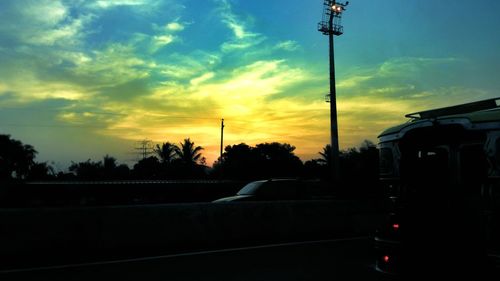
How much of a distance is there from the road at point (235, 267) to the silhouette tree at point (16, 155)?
2332 inches

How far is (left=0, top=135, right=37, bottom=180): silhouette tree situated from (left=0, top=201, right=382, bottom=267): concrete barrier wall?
2276 inches

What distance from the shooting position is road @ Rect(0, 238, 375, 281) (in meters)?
7.59

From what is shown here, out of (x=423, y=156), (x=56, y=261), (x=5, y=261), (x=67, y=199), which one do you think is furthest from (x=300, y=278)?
(x=67, y=199)

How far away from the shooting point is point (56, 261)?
28.9 feet

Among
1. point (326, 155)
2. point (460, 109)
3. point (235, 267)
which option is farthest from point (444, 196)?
point (326, 155)

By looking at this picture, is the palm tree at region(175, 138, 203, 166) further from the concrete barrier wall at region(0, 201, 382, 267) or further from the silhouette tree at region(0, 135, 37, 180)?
the concrete barrier wall at region(0, 201, 382, 267)

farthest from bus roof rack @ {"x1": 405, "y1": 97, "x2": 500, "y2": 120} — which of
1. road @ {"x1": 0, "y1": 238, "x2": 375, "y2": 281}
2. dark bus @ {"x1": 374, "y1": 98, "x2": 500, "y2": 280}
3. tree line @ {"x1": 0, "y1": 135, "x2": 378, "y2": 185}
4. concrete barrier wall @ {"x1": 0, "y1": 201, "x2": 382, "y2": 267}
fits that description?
tree line @ {"x1": 0, "y1": 135, "x2": 378, "y2": 185}

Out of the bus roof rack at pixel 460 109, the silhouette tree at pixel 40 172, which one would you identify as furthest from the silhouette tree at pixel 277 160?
the bus roof rack at pixel 460 109

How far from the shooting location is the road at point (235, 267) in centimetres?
759

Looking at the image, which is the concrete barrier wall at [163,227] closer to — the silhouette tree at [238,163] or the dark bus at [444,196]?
the dark bus at [444,196]

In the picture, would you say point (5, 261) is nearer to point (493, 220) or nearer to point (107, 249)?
point (107, 249)

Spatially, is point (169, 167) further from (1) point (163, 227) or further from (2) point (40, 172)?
(1) point (163, 227)

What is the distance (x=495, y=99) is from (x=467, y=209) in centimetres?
160

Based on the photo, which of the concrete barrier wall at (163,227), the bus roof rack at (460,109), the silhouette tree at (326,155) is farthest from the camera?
the silhouette tree at (326,155)
